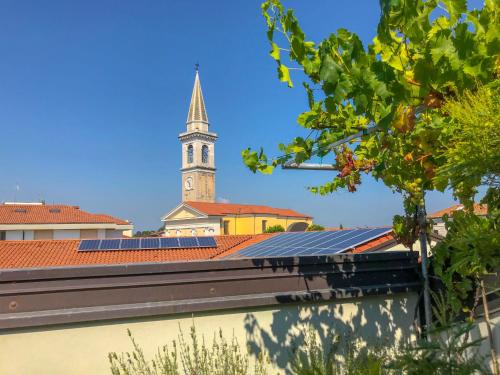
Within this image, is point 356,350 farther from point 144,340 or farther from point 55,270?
point 55,270

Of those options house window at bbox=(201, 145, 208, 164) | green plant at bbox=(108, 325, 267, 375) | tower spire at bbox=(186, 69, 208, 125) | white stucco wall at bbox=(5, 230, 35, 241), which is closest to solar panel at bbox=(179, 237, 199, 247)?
green plant at bbox=(108, 325, 267, 375)

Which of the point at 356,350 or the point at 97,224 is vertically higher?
the point at 97,224

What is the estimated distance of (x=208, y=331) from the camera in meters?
3.47

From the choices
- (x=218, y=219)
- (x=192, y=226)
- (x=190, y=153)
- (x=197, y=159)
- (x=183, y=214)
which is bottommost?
(x=192, y=226)

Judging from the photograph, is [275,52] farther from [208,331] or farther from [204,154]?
[204,154]

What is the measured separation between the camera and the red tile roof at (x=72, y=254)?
52.4 ft

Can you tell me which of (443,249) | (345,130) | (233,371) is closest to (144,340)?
(233,371)

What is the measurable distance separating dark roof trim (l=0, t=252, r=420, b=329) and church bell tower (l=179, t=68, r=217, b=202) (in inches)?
3372

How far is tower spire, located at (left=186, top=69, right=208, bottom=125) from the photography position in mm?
96000

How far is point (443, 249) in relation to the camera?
3316mm

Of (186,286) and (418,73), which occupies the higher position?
(418,73)

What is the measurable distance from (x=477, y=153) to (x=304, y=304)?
2.48m

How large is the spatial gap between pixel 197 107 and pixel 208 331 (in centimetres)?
9828

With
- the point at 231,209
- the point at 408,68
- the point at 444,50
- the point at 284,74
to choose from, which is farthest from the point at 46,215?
the point at 444,50
